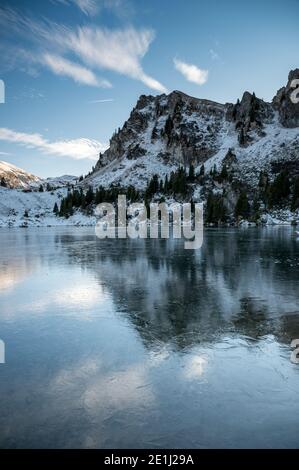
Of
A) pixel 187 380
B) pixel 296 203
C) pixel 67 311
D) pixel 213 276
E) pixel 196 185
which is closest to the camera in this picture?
pixel 187 380

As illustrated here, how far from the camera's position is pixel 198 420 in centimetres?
719

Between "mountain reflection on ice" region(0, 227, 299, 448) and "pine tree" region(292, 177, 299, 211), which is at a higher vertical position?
"pine tree" region(292, 177, 299, 211)

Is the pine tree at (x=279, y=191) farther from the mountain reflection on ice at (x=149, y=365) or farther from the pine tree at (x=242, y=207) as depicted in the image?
the mountain reflection on ice at (x=149, y=365)

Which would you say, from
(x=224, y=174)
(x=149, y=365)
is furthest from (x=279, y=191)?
(x=149, y=365)

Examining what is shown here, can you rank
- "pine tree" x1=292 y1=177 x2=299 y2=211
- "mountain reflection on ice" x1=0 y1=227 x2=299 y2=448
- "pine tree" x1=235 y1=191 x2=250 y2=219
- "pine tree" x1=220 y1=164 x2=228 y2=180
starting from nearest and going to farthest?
"mountain reflection on ice" x1=0 y1=227 x2=299 y2=448, "pine tree" x1=292 y1=177 x2=299 y2=211, "pine tree" x1=235 y1=191 x2=250 y2=219, "pine tree" x1=220 y1=164 x2=228 y2=180

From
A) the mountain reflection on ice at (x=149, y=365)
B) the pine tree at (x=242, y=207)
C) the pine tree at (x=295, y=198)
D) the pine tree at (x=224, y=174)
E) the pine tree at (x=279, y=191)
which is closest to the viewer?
the mountain reflection on ice at (x=149, y=365)

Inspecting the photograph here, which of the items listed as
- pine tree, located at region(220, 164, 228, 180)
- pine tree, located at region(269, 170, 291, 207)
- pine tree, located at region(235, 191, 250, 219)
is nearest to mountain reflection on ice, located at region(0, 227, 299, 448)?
pine tree, located at region(235, 191, 250, 219)

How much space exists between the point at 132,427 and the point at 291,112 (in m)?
215

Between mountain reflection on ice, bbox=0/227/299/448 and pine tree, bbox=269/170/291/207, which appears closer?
mountain reflection on ice, bbox=0/227/299/448

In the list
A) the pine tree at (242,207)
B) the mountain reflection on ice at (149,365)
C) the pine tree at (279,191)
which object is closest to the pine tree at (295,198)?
the pine tree at (279,191)

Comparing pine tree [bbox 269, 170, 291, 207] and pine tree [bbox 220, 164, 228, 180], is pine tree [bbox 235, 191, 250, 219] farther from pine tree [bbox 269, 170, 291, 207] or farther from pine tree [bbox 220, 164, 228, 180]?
pine tree [bbox 220, 164, 228, 180]

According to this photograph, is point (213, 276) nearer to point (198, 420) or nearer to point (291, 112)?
point (198, 420)
